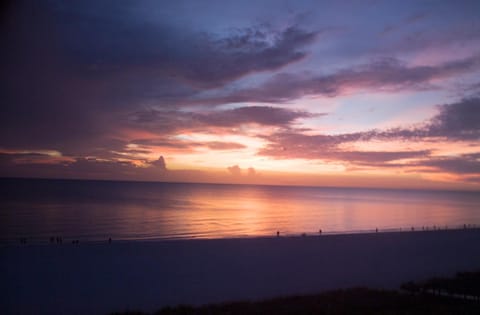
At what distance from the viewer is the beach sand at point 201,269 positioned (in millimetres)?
16453

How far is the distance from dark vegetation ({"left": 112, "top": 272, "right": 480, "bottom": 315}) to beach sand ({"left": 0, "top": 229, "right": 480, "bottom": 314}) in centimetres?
273

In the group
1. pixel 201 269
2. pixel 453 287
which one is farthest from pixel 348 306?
pixel 201 269

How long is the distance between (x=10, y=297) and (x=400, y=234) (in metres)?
33.9

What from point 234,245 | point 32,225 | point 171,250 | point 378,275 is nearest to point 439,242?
point 378,275

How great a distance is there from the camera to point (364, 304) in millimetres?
13039

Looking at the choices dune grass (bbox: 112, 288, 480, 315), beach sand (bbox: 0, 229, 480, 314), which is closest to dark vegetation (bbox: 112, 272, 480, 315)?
dune grass (bbox: 112, 288, 480, 315)

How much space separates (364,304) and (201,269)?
11198 millimetres

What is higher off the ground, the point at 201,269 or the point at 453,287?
the point at 453,287

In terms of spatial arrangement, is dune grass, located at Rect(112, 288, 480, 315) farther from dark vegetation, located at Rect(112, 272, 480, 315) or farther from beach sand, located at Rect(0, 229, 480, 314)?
beach sand, located at Rect(0, 229, 480, 314)

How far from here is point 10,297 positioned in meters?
16.1

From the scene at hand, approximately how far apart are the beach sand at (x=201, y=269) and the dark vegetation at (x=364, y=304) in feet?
8.97

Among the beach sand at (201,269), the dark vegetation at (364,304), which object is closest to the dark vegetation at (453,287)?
the dark vegetation at (364,304)

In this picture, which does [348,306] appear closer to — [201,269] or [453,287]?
[453,287]

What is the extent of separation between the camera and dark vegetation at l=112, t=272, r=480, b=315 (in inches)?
476
